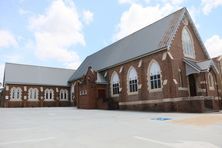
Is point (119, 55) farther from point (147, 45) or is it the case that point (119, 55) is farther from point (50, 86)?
point (50, 86)

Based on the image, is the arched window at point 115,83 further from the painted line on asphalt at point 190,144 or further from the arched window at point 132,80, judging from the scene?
the painted line on asphalt at point 190,144

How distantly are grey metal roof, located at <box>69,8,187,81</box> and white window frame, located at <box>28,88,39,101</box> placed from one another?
15.2 m

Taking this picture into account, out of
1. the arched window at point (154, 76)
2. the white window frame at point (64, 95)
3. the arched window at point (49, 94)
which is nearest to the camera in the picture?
the arched window at point (154, 76)

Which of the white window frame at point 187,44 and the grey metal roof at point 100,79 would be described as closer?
the white window frame at point 187,44

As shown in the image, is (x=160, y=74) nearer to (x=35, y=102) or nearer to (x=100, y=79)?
(x=100, y=79)

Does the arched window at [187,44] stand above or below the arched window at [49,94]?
above

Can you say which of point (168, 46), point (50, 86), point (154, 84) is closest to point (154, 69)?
point (154, 84)

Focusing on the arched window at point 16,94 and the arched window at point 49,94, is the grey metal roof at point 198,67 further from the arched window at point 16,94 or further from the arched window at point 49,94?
the arched window at point 16,94

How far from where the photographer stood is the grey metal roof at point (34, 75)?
41531 mm

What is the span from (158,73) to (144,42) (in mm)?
5808

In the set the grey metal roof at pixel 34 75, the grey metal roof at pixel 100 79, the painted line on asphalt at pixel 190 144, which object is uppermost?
the grey metal roof at pixel 34 75

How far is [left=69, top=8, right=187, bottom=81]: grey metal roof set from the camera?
25.0m

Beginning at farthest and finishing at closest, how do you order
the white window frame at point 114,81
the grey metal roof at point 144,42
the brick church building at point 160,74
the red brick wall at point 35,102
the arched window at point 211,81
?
the red brick wall at point 35,102, the white window frame at point 114,81, the arched window at point 211,81, the grey metal roof at point 144,42, the brick church building at point 160,74

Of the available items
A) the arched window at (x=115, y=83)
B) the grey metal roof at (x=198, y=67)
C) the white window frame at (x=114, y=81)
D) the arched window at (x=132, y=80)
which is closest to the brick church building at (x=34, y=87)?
the white window frame at (x=114, y=81)
